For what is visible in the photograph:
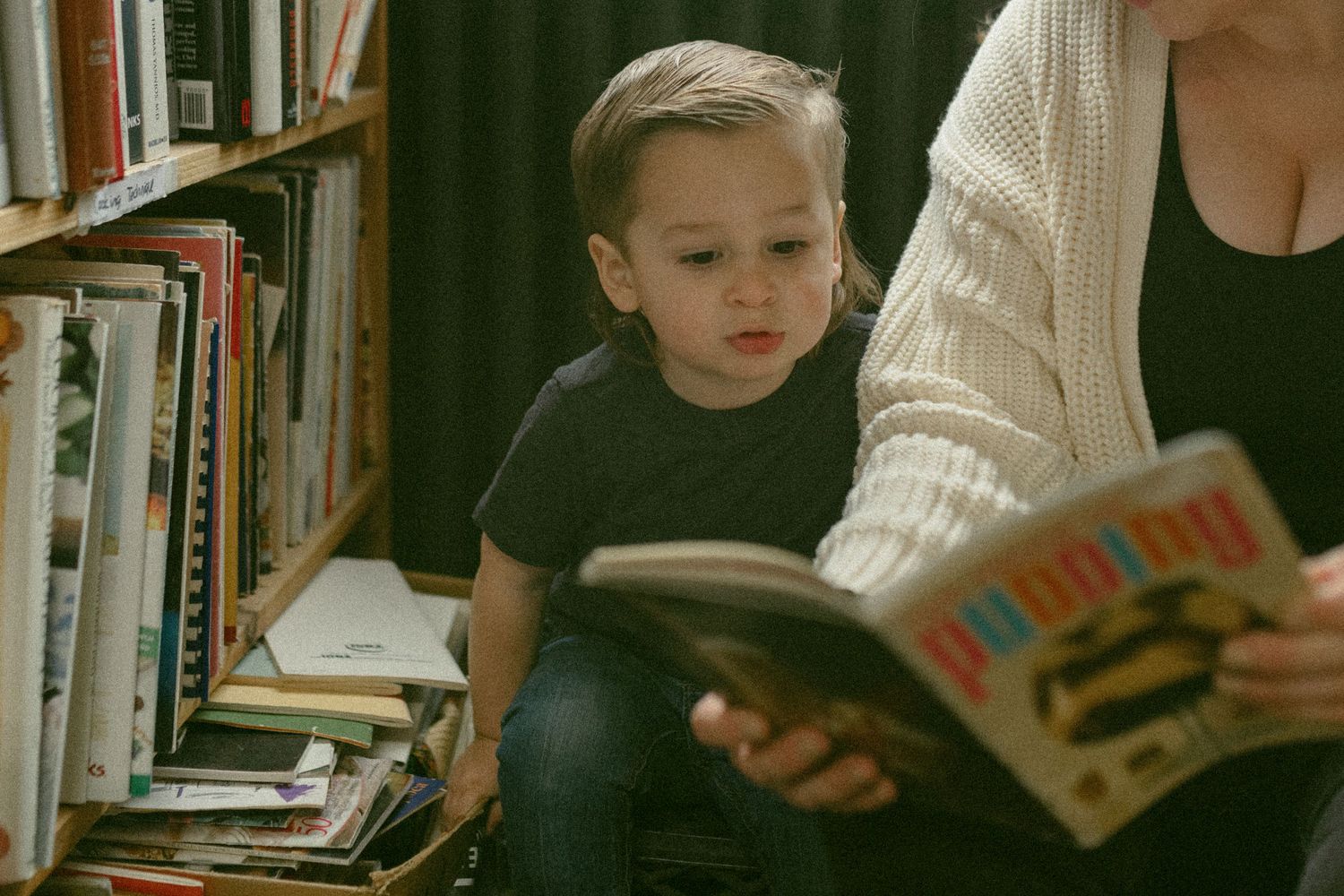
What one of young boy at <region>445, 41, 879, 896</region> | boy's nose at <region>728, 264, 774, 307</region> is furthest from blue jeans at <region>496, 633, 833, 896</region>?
boy's nose at <region>728, 264, 774, 307</region>

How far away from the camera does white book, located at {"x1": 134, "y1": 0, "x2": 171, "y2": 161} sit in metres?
0.98

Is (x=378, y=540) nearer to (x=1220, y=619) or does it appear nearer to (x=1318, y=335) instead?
(x=1318, y=335)

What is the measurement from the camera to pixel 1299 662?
2.00ft

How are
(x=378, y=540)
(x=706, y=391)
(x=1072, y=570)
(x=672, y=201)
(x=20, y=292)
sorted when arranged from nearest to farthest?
(x=1072, y=570) < (x=20, y=292) < (x=672, y=201) < (x=706, y=391) < (x=378, y=540)

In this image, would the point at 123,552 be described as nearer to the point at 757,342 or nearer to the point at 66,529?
the point at 66,529

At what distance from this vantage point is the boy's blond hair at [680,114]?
1053mm

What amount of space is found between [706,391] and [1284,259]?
48 cm

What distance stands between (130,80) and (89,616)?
397mm

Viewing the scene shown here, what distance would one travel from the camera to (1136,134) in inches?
38.7

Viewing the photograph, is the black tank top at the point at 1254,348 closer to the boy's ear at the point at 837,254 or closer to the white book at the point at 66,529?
the boy's ear at the point at 837,254

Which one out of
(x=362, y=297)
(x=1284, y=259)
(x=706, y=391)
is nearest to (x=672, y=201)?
(x=706, y=391)

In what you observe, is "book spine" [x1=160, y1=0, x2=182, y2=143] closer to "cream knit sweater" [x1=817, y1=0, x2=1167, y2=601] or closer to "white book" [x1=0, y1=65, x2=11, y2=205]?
"white book" [x1=0, y1=65, x2=11, y2=205]

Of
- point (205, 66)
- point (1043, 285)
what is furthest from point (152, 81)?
point (1043, 285)

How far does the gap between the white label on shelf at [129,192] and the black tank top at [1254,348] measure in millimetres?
761
